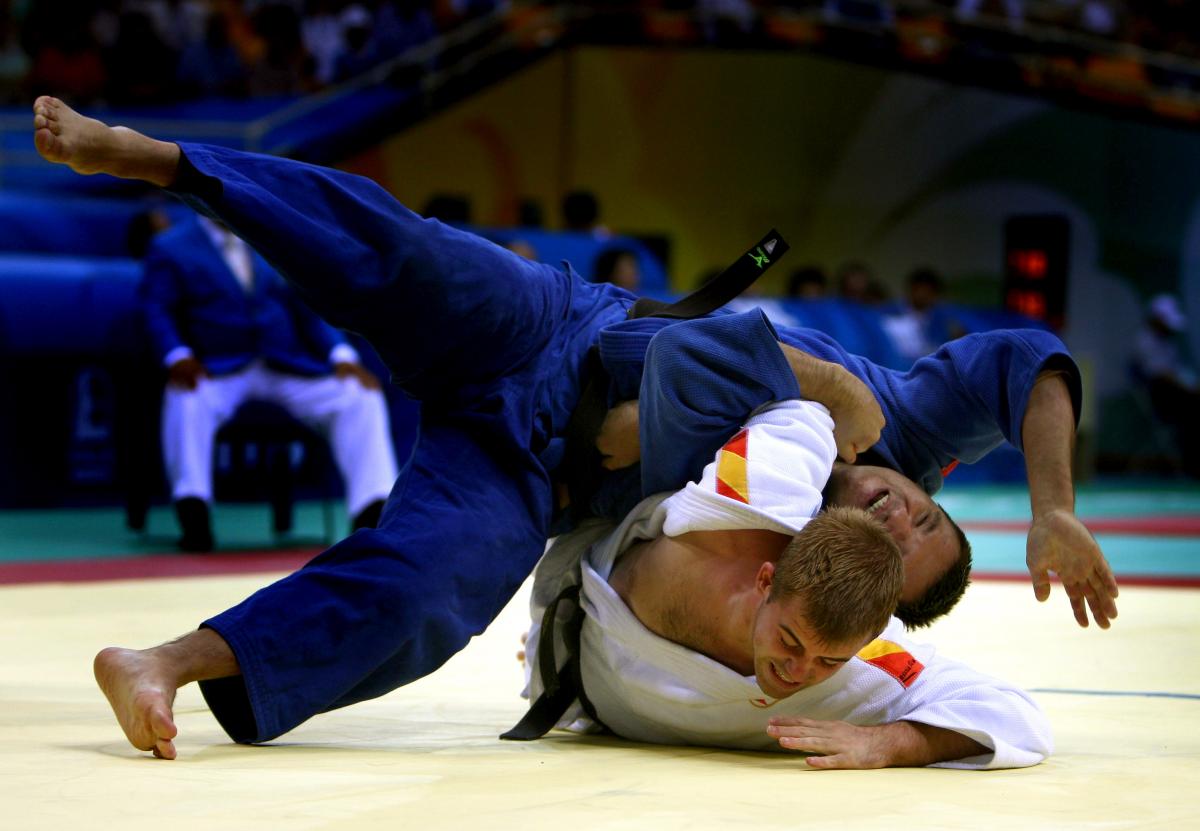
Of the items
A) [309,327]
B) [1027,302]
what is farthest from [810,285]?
[309,327]

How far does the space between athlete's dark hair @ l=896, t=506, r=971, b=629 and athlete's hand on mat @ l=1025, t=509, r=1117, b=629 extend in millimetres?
249

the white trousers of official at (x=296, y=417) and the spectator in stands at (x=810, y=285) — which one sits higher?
the spectator in stands at (x=810, y=285)

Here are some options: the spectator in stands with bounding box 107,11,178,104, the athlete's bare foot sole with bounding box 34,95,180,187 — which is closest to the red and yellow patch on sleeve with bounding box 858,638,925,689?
the athlete's bare foot sole with bounding box 34,95,180,187

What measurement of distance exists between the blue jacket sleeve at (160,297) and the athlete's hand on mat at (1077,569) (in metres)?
4.06

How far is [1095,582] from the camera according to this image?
2053mm

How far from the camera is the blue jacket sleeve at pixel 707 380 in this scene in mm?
2230

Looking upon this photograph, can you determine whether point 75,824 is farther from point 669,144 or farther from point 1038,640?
point 669,144

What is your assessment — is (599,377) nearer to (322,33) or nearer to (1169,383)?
(322,33)

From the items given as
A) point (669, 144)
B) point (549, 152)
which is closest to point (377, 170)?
point (549, 152)

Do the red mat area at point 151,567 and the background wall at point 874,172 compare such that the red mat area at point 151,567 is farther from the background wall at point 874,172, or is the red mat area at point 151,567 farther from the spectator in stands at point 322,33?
the background wall at point 874,172

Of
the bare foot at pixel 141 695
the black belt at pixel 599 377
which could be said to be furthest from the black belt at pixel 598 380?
the bare foot at pixel 141 695

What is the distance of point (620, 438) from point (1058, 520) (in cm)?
70

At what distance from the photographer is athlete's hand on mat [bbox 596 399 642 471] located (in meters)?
2.43

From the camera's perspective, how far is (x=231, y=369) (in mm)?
5523
